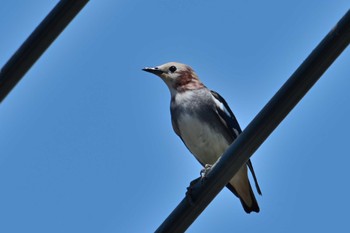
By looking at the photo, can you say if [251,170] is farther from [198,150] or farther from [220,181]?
[220,181]

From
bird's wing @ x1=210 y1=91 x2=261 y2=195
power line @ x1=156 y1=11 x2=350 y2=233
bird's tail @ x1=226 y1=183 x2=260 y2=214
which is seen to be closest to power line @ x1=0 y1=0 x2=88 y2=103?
power line @ x1=156 y1=11 x2=350 y2=233

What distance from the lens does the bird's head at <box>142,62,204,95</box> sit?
332 inches

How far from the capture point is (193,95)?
8.17 metres

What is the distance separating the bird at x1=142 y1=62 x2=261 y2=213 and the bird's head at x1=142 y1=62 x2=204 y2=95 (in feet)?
0.41

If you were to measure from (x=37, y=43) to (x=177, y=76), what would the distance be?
206 inches

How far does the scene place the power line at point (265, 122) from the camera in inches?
132

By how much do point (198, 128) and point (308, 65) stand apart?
4328 millimetres

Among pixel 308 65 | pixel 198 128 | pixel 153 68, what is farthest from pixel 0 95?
pixel 153 68

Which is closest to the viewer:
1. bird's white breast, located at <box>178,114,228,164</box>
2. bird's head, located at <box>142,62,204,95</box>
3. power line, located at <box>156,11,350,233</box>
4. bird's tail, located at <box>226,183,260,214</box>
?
power line, located at <box>156,11,350,233</box>

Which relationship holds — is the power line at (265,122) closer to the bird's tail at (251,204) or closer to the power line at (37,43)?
the power line at (37,43)

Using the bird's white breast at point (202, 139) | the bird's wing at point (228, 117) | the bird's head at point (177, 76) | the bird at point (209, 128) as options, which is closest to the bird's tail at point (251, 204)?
the bird at point (209, 128)

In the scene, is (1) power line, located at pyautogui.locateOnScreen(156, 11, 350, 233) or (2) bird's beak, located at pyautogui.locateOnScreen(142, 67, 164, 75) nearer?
(1) power line, located at pyautogui.locateOnScreen(156, 11, 350, 233)

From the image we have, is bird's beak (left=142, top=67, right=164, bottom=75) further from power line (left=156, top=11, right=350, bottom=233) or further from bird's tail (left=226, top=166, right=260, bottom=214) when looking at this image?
power line (left=156, top=11, right=350, bottom=233)

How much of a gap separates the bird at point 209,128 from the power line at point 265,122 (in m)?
3.48
